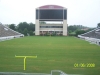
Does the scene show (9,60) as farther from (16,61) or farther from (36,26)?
(36,26)

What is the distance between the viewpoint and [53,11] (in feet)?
38.2

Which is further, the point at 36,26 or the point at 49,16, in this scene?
the point at 36,26

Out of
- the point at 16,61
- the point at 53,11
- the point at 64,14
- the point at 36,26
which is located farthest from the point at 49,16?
the point at 16,61

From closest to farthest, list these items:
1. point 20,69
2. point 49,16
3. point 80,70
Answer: point 80,70 < point 20,69 < point 49,16

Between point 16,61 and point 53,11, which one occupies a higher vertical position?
point 53,11

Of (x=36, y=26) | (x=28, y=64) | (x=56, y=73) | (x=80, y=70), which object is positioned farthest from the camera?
(x=36, y=26)

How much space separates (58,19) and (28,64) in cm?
1005

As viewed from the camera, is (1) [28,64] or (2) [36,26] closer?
(1) [28,64]

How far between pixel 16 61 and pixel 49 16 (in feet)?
31.3

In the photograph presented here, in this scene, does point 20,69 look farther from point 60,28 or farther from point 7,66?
point 60,28

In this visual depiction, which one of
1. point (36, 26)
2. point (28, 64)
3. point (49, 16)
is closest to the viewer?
point (28, 64)

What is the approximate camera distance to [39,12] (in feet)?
40.0

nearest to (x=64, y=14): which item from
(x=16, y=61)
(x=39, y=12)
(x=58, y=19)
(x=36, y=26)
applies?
(x=58, y=19)

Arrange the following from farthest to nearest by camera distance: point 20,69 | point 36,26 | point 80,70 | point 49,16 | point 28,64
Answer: point 36,26 → point 49,16 → point 28,64 → point 20,69 → point 80,70
